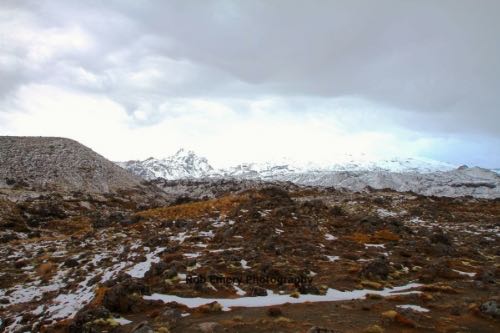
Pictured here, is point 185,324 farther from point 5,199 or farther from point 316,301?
point 5,199

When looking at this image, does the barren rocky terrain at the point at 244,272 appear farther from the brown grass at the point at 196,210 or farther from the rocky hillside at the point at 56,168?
the rocky hillside at the point at 56,168

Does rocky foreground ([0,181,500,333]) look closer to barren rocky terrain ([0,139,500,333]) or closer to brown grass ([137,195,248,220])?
barren rocky terrain ([0,139,500,333])

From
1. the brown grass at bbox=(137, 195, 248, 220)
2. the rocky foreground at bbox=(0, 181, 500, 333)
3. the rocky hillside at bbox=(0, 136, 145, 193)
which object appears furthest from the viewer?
the rocky hillside at bbox=(0, 136, 145, 193)

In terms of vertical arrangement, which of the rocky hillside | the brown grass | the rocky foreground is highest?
the rocky hillside

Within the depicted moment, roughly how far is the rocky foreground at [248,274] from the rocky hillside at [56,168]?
26.3 meters

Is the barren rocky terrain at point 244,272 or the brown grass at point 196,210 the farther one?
the brown grass at point 196,210

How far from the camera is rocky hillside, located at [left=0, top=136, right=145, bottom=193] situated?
6688 cm

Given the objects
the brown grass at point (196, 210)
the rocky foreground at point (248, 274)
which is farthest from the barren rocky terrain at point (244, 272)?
the brown grass at point (196, 210)

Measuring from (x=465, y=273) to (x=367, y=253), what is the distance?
235 inches

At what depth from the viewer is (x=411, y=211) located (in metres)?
56.4

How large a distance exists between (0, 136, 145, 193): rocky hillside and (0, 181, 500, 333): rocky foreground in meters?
26.3

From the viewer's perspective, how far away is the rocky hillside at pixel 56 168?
219 ft

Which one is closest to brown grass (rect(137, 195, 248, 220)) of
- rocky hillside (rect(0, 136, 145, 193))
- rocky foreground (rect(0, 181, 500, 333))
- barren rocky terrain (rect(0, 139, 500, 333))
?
barren rocky terrain (rect(0, 139, 500, 333))

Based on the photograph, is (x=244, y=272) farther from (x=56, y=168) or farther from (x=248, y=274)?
(x=56, y=168)
